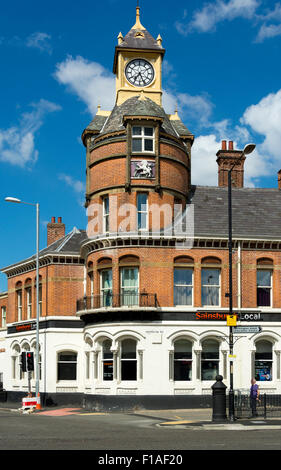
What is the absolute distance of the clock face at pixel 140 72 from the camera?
38.9 m

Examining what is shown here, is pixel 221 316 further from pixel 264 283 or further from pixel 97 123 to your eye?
pixel 97 123

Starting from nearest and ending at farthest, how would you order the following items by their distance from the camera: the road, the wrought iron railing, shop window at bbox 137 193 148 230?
the road, the wrought iron railing, shop window at bbox 137 193 148 230

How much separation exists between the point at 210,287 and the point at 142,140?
27.4ft

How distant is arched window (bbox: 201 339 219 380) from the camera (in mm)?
32938

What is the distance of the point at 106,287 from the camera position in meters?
33.9

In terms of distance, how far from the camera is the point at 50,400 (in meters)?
36.9

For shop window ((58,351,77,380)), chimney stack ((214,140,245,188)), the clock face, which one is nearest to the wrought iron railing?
shop window ((58,351,77,380))

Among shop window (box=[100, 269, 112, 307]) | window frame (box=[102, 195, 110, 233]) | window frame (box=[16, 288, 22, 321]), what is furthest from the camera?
window frame (box=[16, 288, 22, 321])

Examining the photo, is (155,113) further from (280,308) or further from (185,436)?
(185,436)

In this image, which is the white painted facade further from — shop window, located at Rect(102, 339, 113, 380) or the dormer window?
the dormer window

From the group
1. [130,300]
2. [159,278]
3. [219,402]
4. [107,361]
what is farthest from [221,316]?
[219,402]

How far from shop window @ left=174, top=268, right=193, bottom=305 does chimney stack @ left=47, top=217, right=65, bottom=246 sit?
44.2ft
